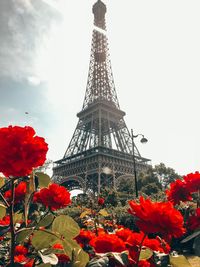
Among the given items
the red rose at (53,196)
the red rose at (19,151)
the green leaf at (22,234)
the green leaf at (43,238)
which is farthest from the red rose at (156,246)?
the red rose at (53,196)

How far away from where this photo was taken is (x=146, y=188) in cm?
4334

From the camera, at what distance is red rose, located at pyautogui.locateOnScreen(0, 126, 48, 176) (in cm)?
150

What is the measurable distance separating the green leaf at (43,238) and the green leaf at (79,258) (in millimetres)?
137

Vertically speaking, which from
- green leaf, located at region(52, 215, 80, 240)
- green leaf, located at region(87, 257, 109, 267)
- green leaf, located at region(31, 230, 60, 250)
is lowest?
green leaf, located at region(87, 257, 109, 267)

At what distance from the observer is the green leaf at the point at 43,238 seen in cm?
155

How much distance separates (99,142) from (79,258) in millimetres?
47128

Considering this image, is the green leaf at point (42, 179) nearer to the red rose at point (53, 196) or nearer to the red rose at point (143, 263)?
the red rose at point (53, 196)

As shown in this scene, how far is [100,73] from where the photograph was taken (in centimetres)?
6200

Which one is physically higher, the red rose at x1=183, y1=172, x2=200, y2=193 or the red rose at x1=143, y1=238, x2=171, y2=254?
the red rose at x1=183, y1=172, x2=200, y2=193

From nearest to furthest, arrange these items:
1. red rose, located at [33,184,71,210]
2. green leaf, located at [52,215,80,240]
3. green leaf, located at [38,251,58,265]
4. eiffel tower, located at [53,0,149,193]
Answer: green leaf, located at [38,251,58,265], green leaf, located at [52,215,80,240], red rose, located at [33,184,71,210], eiffel tower, located at [53,0,149,193]

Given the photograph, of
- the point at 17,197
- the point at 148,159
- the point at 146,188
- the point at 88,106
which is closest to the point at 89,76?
the point at 88,106

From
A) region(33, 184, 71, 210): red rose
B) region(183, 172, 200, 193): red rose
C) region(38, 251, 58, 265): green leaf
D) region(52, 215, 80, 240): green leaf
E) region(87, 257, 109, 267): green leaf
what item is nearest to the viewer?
region(87, 257, 109, 267): green leaf

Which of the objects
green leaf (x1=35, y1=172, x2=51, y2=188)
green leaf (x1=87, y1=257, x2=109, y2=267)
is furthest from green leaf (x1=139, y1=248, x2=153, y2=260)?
green leaf (x1=35, y1=172, x2=51, y2=188)

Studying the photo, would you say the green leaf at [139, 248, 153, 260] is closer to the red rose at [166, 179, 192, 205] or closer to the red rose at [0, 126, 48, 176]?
the red rose at [0, 126, 48, 176]
